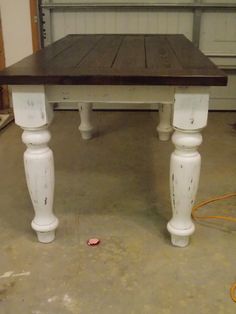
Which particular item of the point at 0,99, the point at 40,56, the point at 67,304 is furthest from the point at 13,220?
the point at 0,99

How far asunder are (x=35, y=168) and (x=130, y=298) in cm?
50

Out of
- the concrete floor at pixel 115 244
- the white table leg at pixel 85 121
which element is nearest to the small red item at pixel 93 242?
the concrete floor at pixel 115 244

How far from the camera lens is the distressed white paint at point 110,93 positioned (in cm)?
120

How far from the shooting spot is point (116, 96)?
122cm

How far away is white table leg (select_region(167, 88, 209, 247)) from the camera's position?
1.17 metres

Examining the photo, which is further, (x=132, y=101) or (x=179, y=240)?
(x=179, y=240)

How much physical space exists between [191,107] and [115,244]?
563 mm

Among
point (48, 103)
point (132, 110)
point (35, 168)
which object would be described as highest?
point (48, 103)

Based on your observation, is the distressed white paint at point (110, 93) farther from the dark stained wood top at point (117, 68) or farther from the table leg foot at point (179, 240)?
the table leg foot at point (179, 240)

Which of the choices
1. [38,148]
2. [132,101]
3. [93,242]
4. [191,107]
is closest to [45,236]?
[93,242]

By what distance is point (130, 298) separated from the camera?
1129 mm

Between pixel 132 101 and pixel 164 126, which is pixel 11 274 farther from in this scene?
pixel 164 126

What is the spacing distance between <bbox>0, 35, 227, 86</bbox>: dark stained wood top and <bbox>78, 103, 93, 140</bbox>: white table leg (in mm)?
723

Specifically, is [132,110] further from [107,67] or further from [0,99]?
[107,67]
